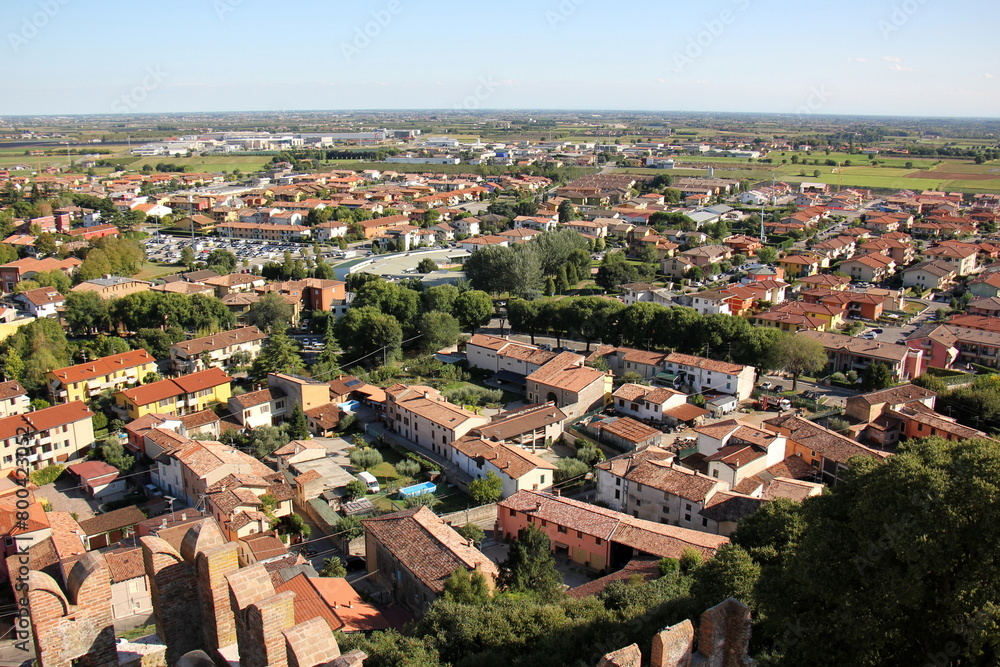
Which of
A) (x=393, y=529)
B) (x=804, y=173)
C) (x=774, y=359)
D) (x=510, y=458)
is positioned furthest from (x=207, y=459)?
(x=804, y=173)

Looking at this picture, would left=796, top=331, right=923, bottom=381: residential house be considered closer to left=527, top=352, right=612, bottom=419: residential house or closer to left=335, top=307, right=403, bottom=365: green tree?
left=527, top=352, right=612, bottom=419: residential house

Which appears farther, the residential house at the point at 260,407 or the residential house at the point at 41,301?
the residential house at the point at 41,301

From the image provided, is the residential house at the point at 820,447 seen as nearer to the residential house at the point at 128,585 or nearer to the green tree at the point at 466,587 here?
the green tree at the point at 466,587

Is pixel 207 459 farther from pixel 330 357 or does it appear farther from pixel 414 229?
pixel 414 229

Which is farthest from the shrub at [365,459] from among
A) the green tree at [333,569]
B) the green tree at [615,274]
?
the green tree at [615,274]

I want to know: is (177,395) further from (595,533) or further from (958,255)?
(958,255)

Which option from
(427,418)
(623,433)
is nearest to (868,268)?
(623,433)

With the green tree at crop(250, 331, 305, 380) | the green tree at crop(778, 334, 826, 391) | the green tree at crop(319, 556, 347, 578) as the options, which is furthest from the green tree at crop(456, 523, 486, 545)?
the green tree at crop(778, 334, 826, 391)
